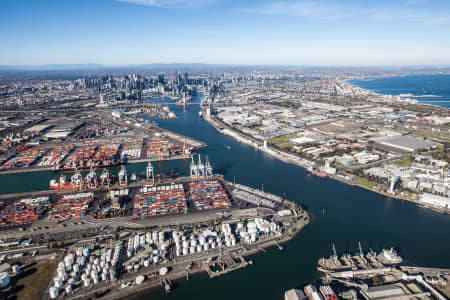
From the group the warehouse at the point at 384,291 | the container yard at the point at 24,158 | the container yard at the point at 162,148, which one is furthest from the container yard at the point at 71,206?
the warehouse at the point at 384,291

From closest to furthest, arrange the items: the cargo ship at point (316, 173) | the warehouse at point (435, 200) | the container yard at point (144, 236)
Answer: the container yard at point (144, 236)
the warehouse at point (435, 200)
the cargo ship at point (316, 173)

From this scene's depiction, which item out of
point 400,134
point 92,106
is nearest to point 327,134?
point 400,134

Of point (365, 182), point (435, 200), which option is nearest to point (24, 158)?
point (365, 182)

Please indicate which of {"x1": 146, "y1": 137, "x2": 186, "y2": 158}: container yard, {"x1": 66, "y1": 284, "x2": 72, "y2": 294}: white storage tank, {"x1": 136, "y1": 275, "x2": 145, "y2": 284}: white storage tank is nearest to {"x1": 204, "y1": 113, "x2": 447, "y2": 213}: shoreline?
{"x1": 146, "y1": 137, "x2": 186, "y2": 158}: container yard

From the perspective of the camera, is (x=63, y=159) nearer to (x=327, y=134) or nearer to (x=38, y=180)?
(x=38, y=180)

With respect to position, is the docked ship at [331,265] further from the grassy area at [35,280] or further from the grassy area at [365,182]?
the grassy area at [35,280]

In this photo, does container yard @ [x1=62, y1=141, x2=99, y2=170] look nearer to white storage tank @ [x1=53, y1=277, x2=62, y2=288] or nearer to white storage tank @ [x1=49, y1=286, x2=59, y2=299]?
white storage tank @ [x1=53, y1=277, x2=62, y2=288]

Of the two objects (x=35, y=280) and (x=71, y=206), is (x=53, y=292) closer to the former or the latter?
(x=35, y=280)
